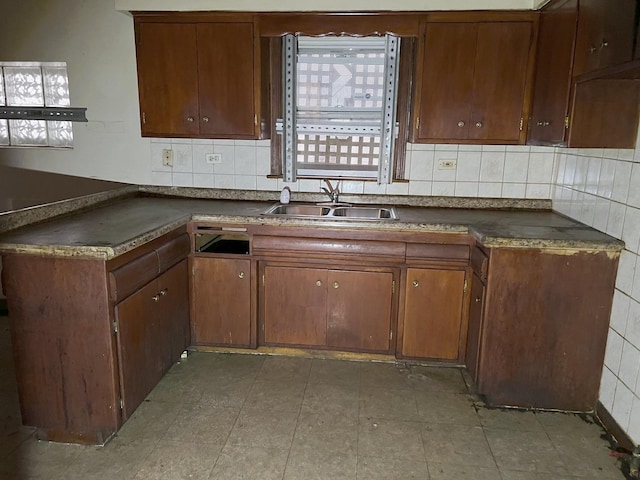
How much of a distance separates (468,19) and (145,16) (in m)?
1.87

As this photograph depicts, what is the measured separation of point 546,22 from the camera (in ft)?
8.57

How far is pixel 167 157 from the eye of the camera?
332cm

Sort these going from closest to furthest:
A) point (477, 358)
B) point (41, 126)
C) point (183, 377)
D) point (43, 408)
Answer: point (43, 408)
point (477, 358)
point (183, 377)
point (41, 126)

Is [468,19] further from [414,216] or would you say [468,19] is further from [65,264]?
[65,264]

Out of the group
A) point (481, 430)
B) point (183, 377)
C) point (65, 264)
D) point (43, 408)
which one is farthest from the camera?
point (183, 377)

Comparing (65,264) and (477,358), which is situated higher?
(65,264)

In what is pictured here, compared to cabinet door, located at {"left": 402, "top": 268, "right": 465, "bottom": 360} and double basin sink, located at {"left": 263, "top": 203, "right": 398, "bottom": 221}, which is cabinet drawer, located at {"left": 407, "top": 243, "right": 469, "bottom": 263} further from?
double basin sink, located at {"left": 263, "top": 203, "right": 398, "bottom": 221}

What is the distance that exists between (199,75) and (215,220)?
90 centimetres

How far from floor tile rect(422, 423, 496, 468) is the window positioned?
158 cm

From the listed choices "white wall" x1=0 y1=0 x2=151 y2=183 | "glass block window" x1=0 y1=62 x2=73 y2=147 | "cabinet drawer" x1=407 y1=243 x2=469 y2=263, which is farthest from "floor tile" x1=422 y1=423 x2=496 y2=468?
"glass block window" x1=0 y1=62 x2=73 y2=147

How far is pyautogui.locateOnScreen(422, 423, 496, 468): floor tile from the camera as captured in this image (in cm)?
203

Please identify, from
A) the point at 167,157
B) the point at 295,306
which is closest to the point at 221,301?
the point at 295,306

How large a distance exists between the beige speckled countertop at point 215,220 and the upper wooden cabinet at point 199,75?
499 mm

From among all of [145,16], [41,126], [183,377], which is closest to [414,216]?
[183,377]
